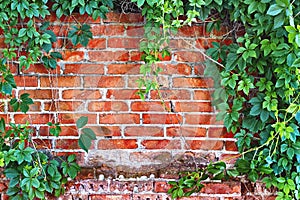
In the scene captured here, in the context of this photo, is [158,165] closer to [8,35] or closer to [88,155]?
[88,155]

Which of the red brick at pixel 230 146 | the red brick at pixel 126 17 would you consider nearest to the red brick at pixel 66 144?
the red brick at pixel 126 17

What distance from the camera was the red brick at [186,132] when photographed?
2082mm

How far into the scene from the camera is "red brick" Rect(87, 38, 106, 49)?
2037 mm

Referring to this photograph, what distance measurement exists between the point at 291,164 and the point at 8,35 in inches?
67.0

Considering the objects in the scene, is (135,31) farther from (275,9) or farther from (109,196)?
(109,196)

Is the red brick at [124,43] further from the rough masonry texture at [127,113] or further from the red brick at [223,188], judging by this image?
the red brick at [223,188]

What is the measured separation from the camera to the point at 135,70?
2.05m

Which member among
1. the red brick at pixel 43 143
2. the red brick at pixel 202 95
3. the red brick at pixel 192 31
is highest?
the red brick at pixel 192 31

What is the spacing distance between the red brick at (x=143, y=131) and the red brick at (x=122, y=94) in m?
0.18

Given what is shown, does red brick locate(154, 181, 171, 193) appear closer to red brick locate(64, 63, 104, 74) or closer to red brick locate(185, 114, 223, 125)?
red brick locate(185, 114, 223, 125)

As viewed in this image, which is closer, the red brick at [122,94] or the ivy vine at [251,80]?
the ivy vine at [251,80]

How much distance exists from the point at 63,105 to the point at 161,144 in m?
0.61

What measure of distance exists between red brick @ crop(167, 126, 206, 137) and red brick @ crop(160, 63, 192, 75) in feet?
1.04

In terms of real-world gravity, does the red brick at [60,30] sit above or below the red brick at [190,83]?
above
